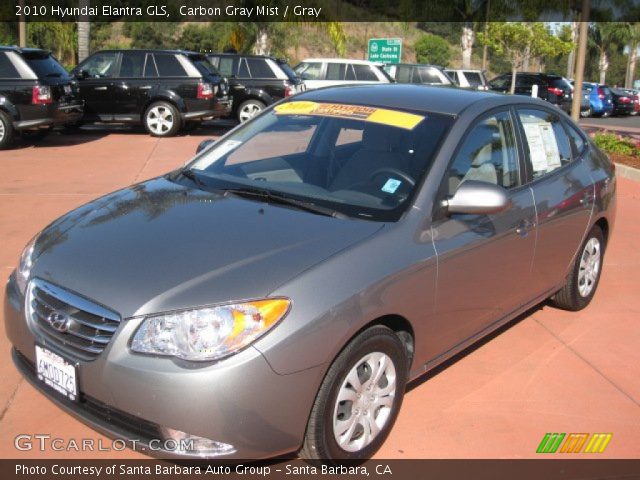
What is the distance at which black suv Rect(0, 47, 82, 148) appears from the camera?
12.5 meters

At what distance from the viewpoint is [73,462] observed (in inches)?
129

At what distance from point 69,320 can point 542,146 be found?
10.5ft

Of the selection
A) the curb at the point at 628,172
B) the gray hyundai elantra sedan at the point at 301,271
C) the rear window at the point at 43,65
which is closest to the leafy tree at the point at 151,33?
the rear window at the point at 43,65

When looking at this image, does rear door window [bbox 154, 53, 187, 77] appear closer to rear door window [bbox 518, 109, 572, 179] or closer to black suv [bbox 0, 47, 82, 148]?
black suv [bbox 0, 47, 82, 148]

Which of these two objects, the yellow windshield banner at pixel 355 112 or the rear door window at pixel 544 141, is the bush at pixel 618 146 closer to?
the rear door window at pixel 544 141

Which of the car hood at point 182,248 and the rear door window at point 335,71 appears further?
the rear door window at point 335,71

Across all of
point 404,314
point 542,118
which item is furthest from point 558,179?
point 404,314

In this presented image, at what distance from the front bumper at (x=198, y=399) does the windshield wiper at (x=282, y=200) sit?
37.1 inches

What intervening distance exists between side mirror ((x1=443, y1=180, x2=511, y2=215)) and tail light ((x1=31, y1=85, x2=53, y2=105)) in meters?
10.9

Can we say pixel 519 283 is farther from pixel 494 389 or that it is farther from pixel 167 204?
pixel 167 204

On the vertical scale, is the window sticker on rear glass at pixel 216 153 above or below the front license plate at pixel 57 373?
above

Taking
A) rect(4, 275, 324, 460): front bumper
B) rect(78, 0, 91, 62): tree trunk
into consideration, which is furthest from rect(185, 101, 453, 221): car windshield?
rect(78, 0, 91, 62): tree trunk

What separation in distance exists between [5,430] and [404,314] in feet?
6.62

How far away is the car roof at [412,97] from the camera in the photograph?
13.7 feet
